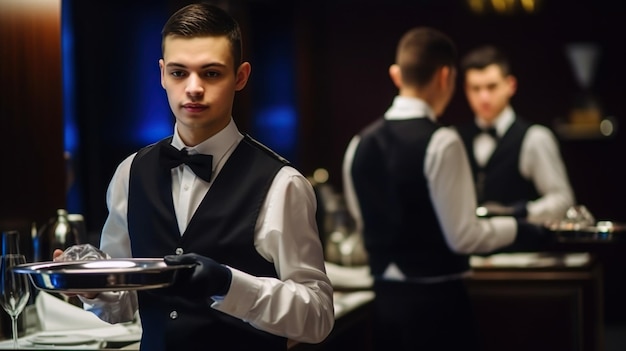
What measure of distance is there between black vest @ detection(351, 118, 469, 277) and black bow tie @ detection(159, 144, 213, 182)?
1.85 meters

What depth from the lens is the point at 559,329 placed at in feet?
16.8

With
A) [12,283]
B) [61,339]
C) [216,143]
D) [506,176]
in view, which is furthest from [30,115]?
[506,176]

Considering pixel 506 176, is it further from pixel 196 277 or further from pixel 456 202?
pixel 196 277

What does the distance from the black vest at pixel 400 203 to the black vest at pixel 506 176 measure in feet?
5.77

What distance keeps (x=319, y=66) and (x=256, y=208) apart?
6821mm

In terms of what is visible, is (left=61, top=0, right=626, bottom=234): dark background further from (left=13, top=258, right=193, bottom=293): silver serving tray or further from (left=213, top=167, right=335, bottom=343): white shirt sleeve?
(left=13, top=258, right=193, bottom=293): silver serving tray

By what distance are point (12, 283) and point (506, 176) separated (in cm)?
350

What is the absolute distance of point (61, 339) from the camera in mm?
3014

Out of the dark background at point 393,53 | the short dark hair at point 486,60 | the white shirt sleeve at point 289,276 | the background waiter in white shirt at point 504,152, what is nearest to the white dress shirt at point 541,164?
the background waiter in white shirt at point 504,152

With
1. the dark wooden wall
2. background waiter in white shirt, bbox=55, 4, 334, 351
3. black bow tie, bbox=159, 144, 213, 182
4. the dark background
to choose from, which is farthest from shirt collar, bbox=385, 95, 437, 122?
the dark background

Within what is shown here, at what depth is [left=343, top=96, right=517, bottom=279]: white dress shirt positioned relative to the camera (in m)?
3.90

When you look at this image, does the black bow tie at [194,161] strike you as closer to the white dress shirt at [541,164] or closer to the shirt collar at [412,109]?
the shirt collar at [412,109]

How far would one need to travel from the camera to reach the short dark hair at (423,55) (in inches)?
160

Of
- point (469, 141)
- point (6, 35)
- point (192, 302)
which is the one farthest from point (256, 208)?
point (469, 141)
